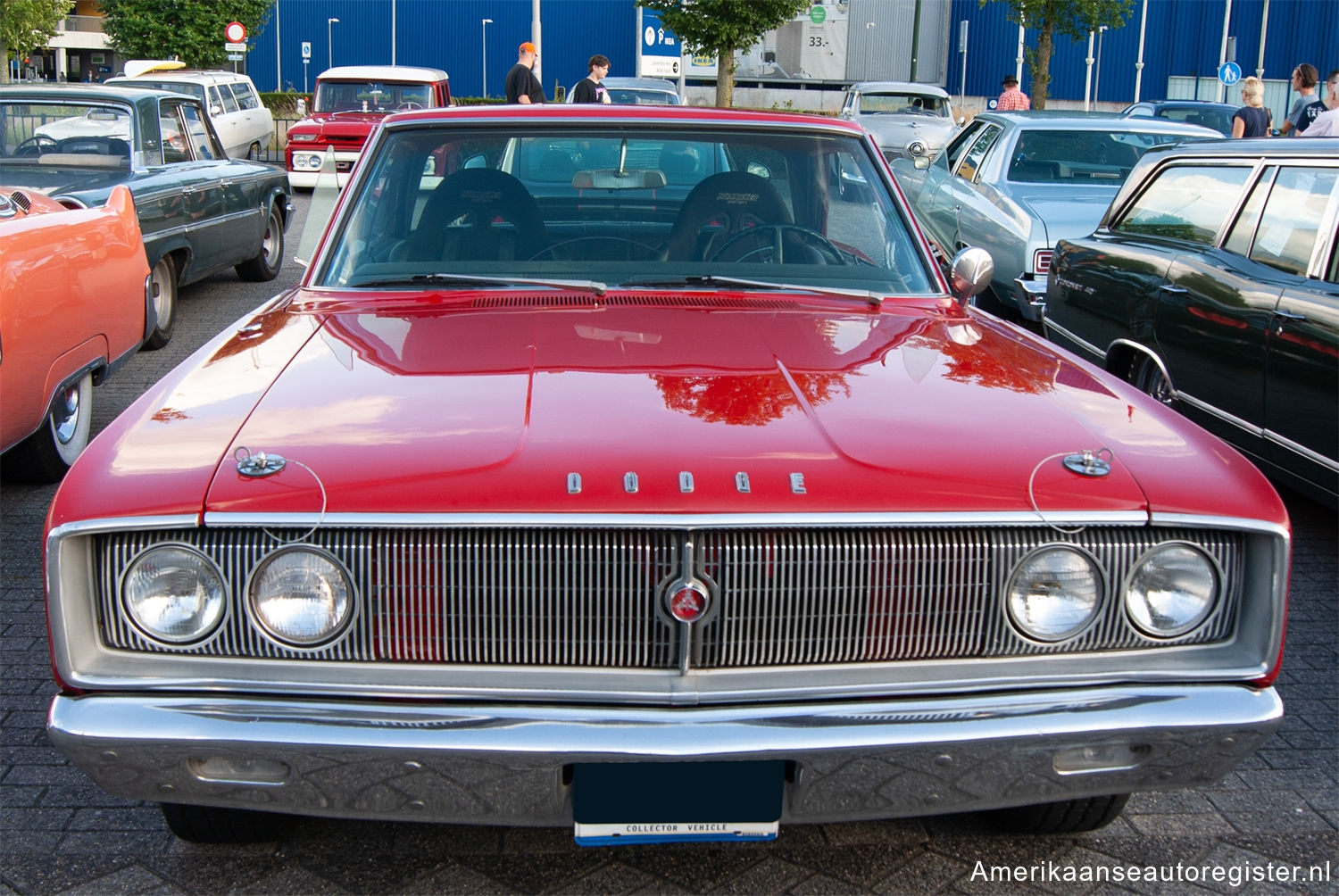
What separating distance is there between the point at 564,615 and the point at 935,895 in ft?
3.34

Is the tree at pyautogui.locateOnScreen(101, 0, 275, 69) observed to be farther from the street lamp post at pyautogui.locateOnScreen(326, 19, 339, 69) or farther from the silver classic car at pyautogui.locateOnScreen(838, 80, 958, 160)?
the silver classic car at pyautogui.locateOnScreen(838, 80, 958, 160)

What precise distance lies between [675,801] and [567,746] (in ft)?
0.72

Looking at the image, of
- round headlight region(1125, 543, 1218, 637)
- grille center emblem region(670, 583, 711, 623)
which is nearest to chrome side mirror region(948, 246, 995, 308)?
round headlight region(1125, 543, 1218, 637)

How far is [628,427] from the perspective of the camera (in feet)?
7.48

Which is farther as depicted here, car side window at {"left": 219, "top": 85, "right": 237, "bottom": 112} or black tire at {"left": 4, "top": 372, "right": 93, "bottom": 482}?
car side window at {"left": 219, "top": 85, "right": 237, "bottom": 112}

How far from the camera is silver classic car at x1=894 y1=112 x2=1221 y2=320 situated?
7926 mm

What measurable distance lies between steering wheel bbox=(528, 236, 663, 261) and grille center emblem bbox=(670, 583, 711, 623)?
1.57m

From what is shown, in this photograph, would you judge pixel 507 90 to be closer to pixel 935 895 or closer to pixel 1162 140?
pixel 1162 140

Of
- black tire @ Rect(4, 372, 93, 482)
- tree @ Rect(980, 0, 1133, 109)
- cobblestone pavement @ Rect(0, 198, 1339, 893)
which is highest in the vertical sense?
tree @ Rect(980, 0, 1133, 109)

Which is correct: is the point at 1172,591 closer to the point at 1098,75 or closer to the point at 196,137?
the point at 196,137

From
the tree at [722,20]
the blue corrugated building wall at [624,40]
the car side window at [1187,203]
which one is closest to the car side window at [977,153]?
the car side window at [1187,203]

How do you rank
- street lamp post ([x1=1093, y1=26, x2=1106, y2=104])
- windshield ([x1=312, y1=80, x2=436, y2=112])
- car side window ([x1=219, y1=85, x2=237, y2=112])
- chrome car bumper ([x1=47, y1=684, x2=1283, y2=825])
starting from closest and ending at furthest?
1. chrome car bumper ([x1=47, y1=684, x2=1283, y2=825])
2. windshield ([x1=312, y1=80, x2=436, y2=112])
3. car side window ([x1=219, y1=85, x2=237, y2=112])
4. street lamp post ([x1=1093, y1=26, x2=1106, y2=104])

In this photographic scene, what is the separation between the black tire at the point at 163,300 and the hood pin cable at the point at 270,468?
6080 mm

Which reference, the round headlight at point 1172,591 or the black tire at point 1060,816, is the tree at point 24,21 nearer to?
the black tire at point 1060,816
